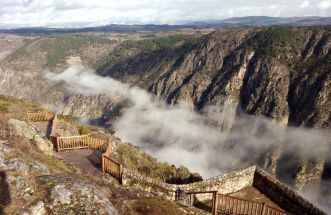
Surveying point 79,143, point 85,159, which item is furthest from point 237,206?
point 79,143

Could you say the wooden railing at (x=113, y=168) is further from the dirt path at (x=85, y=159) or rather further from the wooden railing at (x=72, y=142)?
the wooden railing at (x=72, y=142)

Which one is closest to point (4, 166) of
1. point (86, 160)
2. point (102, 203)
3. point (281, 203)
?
point (102, 203)

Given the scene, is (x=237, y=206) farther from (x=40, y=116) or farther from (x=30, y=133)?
(x=40, y=116)

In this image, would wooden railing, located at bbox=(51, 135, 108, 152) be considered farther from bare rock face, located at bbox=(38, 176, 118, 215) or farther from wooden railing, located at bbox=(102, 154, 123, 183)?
bare rock face, located at bbox=(38, 176, 118, 215)

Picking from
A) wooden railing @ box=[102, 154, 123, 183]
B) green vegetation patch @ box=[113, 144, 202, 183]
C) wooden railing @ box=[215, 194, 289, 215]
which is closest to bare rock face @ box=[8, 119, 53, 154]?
wooden railing @ box=[102, 154, 123, 183]

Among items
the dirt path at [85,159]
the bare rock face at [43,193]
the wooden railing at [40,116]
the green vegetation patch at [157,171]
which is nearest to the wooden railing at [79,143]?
the dirt path at [85,159]

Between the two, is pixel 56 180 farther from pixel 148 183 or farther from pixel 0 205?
pixel 148 183
